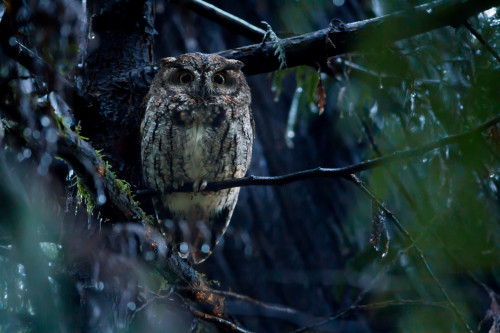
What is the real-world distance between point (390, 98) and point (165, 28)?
1802 millimetres

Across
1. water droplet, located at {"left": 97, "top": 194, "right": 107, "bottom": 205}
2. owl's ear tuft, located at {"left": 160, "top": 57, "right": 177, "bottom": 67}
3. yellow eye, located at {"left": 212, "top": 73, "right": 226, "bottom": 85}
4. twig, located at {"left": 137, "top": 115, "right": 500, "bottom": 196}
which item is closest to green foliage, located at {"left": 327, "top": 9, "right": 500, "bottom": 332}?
twig, located at {"left": 137, "top": 115, "right": 500, "bottom": 196}

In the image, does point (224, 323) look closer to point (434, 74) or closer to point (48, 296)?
point (48, 296)

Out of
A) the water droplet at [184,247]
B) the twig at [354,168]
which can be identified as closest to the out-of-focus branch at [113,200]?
the twig at [354,168]

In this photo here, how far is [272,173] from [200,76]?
1246mm

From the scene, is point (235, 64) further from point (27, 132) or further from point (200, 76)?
point (27, 132)

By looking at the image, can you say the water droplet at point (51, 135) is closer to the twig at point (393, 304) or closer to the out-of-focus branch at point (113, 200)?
the out-of-focus branch at point (113, 200)

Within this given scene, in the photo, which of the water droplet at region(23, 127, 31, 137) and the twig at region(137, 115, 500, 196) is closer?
the water droplet at region(23, 127, 31, 137)

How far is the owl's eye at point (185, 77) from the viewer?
206 centimetres

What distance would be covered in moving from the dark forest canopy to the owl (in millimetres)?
74

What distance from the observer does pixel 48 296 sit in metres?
0.83

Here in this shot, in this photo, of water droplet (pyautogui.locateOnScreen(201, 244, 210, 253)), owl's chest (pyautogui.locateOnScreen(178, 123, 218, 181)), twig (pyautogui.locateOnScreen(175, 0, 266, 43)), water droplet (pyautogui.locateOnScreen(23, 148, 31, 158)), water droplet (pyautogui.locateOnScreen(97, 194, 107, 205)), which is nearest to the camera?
water droplet (pyautogui.locateOnScreen(23, 148, 31, 158))

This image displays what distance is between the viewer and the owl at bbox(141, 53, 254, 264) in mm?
1949

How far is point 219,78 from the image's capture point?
2.10 m

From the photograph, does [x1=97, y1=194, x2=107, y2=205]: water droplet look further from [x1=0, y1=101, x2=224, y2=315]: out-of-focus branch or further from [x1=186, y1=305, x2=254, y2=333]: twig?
[x1=186, y1=305, x2=254, y2=333]: twig
